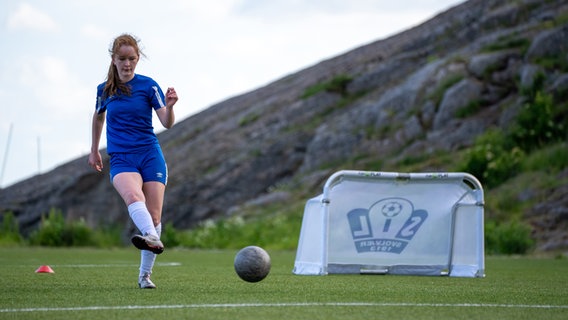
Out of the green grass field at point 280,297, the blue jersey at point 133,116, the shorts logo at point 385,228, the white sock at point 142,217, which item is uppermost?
the blue jersey at point 133,116

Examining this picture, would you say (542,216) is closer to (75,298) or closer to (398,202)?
(398,202)

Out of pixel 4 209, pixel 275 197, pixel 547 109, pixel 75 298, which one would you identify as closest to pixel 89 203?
pixel 4 209

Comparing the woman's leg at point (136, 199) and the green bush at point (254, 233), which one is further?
the green bush at point (254, 233)

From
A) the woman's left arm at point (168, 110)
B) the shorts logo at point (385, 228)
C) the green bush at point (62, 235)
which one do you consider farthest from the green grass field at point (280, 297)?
the green bush at point (62, 235)

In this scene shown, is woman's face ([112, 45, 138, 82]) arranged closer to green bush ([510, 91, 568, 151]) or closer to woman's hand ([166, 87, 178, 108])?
woman's hand ([166, 87, 178, 108])

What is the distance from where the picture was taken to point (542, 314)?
22.6 feet

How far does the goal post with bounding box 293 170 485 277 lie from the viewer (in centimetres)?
1245

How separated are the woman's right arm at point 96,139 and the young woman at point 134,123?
0.20 m

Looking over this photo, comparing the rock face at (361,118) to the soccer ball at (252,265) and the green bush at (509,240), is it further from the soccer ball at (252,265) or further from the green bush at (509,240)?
the soccer ball at (252,265)

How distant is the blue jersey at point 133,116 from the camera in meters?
8.80

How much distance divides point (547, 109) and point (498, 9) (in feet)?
46.8

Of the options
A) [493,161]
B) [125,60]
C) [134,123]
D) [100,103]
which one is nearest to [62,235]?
[493,161]

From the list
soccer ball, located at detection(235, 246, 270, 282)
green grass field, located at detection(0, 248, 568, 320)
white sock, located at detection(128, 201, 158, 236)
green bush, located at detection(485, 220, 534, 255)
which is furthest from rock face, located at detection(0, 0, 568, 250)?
white sock, located at detection(128, 201, 158, 236)

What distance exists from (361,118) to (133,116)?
1225 inches
